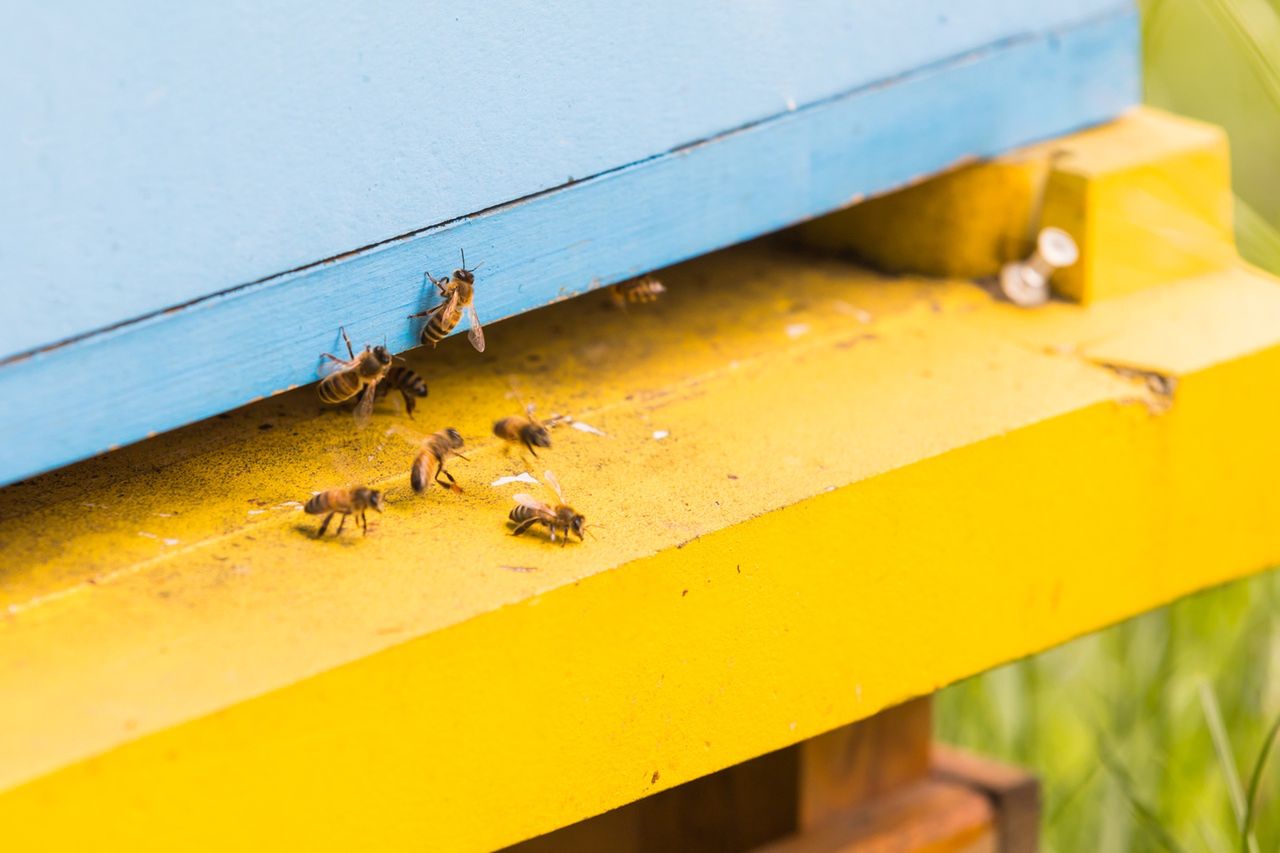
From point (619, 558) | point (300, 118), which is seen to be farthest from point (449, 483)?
point (300, 118)

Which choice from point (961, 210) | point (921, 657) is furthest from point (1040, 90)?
point (921, 657)

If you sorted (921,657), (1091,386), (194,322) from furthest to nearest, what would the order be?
1. (1091,386)
2. (921,657)
3. (194,322)

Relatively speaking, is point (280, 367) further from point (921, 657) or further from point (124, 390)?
point (921, 657)

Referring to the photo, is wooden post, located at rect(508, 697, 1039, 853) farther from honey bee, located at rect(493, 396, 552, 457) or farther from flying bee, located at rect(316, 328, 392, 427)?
flying bee, located at rect(316, 328, 392, 427)

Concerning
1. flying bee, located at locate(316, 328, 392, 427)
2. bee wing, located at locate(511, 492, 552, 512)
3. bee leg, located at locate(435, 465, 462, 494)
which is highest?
flying bee, located at locate(316, 328, 392, 427)

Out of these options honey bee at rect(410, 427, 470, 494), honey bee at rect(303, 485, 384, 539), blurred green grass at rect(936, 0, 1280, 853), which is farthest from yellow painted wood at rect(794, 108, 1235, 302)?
honey bee at rect(303, 485, 384, 539)

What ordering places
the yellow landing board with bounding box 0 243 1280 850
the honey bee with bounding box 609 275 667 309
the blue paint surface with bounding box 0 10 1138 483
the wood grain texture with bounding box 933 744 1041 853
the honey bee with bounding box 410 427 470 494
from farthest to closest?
the wood grain texture with bounding box 933 744 1041 853 < the honey bee with bounding box 609 275 667 309 < the honey bee with bounding box 410 427 470 494 < the blue paint surface with bounding box 0 10 1138 483 < the yellow landing board with bounding box 0 243 1280 850

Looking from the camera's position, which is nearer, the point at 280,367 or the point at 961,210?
the point at 280,367
